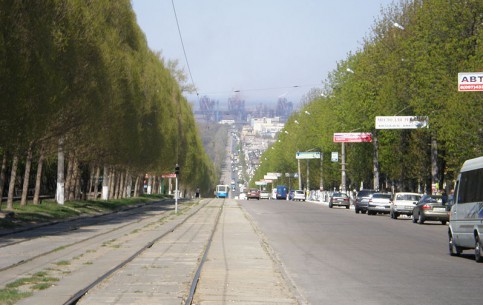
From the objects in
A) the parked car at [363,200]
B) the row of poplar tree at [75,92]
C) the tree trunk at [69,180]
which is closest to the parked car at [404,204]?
the parked car at [363,200]

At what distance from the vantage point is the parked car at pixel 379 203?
62.9m

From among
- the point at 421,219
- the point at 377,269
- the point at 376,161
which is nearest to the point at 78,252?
the point at 377,269

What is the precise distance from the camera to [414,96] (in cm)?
6331

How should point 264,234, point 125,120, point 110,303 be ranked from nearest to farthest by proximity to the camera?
point 110,303 < point 264,234 < point 125,120

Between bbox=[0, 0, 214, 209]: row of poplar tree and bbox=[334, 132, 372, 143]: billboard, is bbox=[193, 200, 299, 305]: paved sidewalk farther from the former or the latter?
bbox=[334, 132, 372, 143]: billboard

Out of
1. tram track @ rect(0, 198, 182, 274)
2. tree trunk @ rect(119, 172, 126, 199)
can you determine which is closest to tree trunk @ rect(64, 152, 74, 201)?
tree trunk @ rect(119, 172, 126, 199)

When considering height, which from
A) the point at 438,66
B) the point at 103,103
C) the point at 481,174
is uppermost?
the point at 438,66

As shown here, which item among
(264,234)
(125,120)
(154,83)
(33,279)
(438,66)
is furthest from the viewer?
(154,83)

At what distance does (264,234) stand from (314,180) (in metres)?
117

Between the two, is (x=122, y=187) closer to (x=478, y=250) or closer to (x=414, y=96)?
(x=414, y=96)

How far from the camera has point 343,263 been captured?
22.2 m

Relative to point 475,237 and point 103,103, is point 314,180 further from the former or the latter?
point 475,237

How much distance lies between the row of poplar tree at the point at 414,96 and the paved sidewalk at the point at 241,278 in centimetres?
2817

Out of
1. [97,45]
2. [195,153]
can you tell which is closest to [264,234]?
[97,45]
